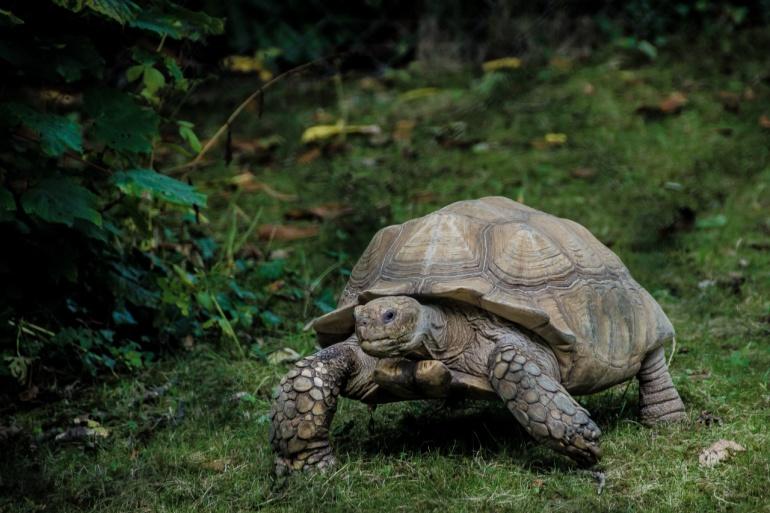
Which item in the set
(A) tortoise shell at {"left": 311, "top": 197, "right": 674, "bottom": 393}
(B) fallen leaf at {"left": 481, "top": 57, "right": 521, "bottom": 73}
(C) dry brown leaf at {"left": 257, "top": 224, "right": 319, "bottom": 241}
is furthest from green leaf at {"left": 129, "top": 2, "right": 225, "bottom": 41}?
(B) fallen leaf at {"left": 481, "top": 57, "right": 521, "bottom": 73}

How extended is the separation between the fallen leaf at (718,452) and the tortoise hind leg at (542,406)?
380 mm

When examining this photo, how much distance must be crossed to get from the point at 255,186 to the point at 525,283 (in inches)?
165

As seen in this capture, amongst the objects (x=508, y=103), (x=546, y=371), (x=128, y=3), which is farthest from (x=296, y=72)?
(x=508, y=103)

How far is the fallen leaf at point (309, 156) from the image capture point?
7.84 m

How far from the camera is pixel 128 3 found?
12.6 feet

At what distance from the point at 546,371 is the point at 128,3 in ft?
6.94

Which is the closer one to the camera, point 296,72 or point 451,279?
point 451,279

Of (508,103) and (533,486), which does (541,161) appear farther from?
(533,486)

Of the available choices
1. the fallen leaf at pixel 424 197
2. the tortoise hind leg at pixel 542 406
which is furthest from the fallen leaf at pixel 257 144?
the tortoise hind leg at pixel 542 406

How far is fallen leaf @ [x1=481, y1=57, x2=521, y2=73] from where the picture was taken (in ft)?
29.2

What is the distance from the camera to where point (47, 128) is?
374 centimetres

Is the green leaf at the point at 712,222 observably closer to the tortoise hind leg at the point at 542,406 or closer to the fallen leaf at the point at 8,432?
the tortoise hind leg at the point at 542,406

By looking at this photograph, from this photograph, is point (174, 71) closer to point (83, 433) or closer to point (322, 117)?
point (83, 433)

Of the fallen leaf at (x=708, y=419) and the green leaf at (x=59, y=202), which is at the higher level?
the green leaf at (x=59, y=202)
